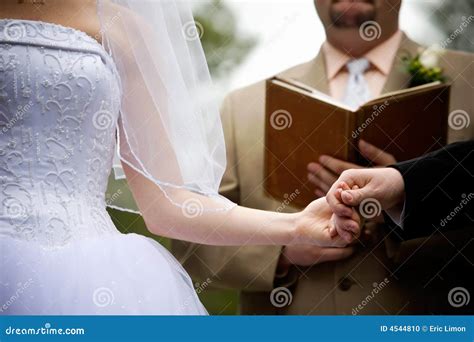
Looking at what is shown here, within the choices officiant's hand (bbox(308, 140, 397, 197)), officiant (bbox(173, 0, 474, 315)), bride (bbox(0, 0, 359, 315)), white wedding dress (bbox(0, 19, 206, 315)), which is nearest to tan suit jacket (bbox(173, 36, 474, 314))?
officiant (bbox(173, 0, 474, 315))

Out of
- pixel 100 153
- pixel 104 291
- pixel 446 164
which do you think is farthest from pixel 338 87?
pixel 104 291

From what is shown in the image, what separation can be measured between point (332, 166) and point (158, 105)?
0.41m

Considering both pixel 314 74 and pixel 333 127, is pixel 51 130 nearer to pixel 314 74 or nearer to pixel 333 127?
pixel 333 127

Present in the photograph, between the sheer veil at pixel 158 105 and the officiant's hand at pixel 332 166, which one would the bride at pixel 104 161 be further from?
Result: the officiant's hand at pixel 332 166

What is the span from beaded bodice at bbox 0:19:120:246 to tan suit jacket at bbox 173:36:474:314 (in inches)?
19.4

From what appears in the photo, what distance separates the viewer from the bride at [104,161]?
1.47m

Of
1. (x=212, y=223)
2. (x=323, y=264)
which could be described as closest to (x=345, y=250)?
(x=323, y=264)

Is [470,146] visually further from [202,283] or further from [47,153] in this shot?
[47,153]

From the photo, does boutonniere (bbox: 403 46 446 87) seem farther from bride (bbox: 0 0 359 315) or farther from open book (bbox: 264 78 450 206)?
bride (bbox: 0 0 359 315)

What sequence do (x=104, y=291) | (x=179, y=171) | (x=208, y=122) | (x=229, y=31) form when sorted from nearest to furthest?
(x=104, y=291), (x=179, y=171), (x=208, y=122), (x=229, y=31)

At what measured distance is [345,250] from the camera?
189cm

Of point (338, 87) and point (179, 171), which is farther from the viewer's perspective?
point (338, 87)

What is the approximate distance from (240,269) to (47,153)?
24.5 inches

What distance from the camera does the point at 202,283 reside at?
2.01 metres
